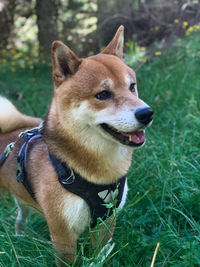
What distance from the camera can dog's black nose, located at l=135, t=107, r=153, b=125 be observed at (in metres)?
1.88

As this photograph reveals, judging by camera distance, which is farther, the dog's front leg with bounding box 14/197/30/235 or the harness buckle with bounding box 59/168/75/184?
the dog's front leg with bounding box 14/197/30/235

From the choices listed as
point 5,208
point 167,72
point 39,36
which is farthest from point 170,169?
point 39,36

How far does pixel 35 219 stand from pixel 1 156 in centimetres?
89

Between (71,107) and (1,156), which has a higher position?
(71,107)

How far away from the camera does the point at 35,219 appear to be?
3.12m

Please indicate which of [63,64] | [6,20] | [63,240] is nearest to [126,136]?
[63,64]

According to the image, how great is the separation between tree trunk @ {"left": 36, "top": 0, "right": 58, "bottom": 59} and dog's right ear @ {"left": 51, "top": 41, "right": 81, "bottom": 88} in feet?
22.6

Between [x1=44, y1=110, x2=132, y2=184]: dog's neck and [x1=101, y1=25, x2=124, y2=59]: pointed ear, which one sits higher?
[x1=101, y1=25, x2=124, y2=59]: pointed ear

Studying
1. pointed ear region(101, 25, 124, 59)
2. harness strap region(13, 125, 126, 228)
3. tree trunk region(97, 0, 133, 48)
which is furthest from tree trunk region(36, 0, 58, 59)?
harness strap region(13, 125, 126, 228)

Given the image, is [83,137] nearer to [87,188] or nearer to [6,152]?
[87,188]

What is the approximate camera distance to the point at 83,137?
202 centimetres

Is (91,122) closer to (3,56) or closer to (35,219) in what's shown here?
(35,219)

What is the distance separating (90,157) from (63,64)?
68 cm

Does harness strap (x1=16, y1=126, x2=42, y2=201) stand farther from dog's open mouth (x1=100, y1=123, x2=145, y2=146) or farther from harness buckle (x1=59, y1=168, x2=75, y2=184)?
dog's open mouth (x1=100, y1=123, x2=145, y2=146)
